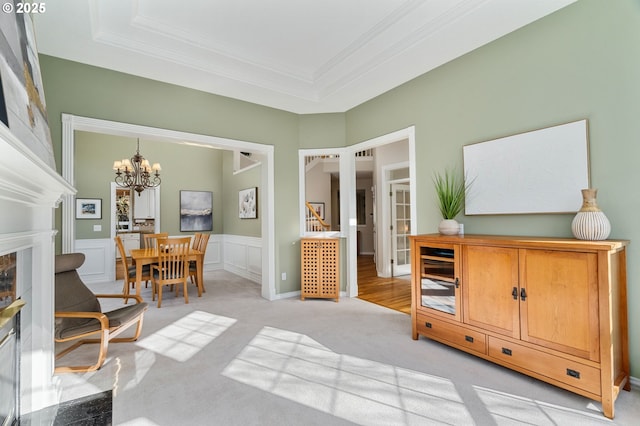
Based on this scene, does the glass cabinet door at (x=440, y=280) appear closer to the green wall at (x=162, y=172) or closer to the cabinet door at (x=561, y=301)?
the cabinet door at (x=561, y=301)

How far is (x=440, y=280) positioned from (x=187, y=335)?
8.79ft

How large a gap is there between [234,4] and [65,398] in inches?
134

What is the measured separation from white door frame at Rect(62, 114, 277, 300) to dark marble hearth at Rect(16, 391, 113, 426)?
1.46 meters

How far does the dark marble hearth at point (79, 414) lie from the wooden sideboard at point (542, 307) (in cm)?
260

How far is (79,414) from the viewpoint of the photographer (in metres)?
1.70

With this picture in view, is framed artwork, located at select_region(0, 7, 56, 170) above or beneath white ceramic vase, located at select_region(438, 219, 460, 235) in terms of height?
above

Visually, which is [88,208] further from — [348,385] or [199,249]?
[348,385]


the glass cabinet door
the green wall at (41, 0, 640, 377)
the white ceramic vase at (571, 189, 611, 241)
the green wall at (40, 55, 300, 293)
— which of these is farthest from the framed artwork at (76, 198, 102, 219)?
the white ceramic vase at (571, 189, 611, 241)

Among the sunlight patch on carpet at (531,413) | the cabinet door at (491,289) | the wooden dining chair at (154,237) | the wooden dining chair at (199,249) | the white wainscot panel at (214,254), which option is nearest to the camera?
the sunlight patch on carpet at (531,413)

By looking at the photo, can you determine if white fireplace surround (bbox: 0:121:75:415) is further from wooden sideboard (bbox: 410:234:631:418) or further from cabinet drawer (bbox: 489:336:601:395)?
cabinet drawer (bbox: 489:336:601:395)

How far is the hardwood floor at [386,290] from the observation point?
4250 millimetres

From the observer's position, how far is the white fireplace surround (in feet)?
3.90

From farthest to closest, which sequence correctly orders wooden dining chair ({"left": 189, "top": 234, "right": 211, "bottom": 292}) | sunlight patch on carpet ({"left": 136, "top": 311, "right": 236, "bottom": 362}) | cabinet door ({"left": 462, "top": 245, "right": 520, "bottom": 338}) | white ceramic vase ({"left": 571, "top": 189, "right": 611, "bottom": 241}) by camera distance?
wooden dining chair ({"left": 189, "top": 234, "right": 211, "bottom": 292})
sunlight patch on carpet ({"left": 136, "top": 311, "right": 236, "bottom": 362})
cabinet door ({"left": 462, "top": 245, "right": 520, "bottom": 338})
white ceramic vase ({"left": 571, "top": 189, "right": 611, "bottom": 241})

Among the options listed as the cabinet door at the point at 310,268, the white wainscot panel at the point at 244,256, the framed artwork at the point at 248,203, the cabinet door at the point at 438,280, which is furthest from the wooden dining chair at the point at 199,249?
the cabinet door at the point at 438,280
